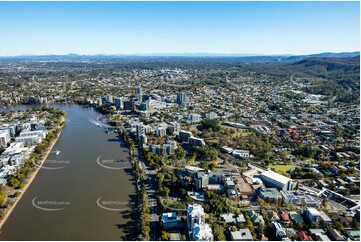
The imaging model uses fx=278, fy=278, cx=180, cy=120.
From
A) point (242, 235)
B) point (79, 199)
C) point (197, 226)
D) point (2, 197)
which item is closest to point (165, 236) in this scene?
point (197, 226)

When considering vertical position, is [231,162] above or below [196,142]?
below

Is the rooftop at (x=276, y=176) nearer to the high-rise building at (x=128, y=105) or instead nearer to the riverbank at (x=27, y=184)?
the riverbank at (x=27, y=184)

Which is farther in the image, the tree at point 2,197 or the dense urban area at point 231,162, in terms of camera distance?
the tree at point 2,197

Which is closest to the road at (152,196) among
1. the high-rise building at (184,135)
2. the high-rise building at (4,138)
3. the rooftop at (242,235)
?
the rooftop at (242,235)

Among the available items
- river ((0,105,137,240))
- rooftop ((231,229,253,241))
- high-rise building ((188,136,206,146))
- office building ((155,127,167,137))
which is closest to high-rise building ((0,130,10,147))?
river ((0,105,137,240))

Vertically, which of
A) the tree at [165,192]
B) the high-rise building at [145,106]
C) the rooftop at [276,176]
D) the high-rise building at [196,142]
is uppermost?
the high-rise building at [145,106]

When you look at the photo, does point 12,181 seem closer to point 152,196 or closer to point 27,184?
point 27,184

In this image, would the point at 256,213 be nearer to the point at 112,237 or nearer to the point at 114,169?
the point at 112,237

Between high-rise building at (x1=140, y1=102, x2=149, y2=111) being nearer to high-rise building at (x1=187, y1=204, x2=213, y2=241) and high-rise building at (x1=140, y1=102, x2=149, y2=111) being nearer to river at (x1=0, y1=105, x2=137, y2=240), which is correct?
river at (x1=0, y1=105, x2=137, y2=240)

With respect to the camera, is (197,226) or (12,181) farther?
(12,181)
